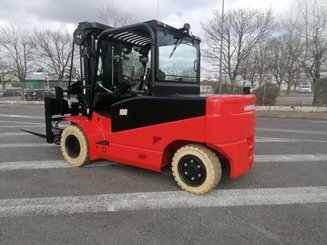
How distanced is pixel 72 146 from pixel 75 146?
0.23ft

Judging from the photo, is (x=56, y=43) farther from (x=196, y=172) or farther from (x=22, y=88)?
(x=196, y=172)

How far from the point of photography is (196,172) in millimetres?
4340

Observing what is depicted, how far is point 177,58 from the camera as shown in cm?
510

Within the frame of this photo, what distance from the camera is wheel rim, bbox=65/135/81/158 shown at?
5754 millimetres

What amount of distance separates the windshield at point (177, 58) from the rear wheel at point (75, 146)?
198 cm

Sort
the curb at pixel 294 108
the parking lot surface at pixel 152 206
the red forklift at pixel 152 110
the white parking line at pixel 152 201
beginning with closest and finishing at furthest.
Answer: the parking lot surface at pixel 152 206 < the white parking line at pixel 152 201 < the red forklift at pixel 152 110 < the curb at pixel 294 108

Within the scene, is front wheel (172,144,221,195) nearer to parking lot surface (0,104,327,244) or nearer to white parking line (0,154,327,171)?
parking lot surface (0,104,327,244)

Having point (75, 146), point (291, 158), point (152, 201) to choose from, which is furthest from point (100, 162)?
point (291, 158)

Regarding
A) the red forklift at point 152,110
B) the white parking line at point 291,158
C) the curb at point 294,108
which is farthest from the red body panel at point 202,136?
the curb at point 294,108

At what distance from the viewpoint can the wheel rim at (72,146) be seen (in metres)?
5.75

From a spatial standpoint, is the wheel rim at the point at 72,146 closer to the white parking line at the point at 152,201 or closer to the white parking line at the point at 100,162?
the white parking line at the point at 100,162

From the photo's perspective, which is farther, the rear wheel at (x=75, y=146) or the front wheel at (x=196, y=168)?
the rear wheel at (x=75, y=146)

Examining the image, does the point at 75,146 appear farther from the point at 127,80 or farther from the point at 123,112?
the point at 127,80

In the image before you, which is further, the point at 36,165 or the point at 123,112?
the point at 36,165
